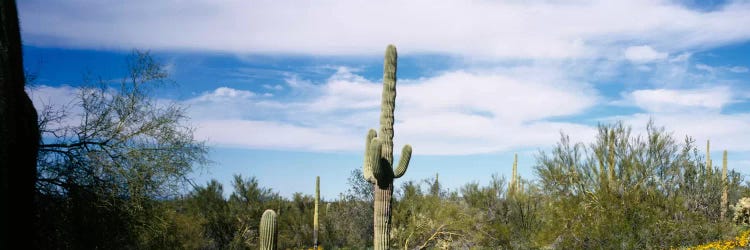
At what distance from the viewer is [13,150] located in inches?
278

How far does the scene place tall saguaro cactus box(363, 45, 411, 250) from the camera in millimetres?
12857

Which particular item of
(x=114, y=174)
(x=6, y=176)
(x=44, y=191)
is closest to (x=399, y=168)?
(x=114, y=174)

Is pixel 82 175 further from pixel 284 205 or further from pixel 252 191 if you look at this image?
pixel 284 205

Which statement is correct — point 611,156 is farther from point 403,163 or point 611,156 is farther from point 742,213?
point 742,213

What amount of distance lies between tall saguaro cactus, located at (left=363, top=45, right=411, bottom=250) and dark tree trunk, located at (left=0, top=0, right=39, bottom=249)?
20.4 feet

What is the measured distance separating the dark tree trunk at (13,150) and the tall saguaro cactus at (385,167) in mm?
6228

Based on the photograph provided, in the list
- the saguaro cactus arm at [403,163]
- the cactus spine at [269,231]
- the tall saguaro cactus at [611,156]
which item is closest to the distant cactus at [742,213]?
the tall saguaro cactus at [611,156]

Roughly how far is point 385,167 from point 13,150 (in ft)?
23.7

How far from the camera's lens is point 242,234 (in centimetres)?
2391

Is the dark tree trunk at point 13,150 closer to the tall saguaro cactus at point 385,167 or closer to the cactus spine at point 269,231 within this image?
the cactus spine at point 269,231

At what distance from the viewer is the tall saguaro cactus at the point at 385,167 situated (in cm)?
1286

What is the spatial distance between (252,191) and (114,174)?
14.7 m

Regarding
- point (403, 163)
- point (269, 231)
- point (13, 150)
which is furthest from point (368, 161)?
point (13, 150)

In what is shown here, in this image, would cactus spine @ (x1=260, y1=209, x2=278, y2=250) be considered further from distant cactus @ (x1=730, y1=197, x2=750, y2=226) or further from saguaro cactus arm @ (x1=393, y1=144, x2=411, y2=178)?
distant cactus @ (x1=730, y1=197, x2=750, y2=226)
